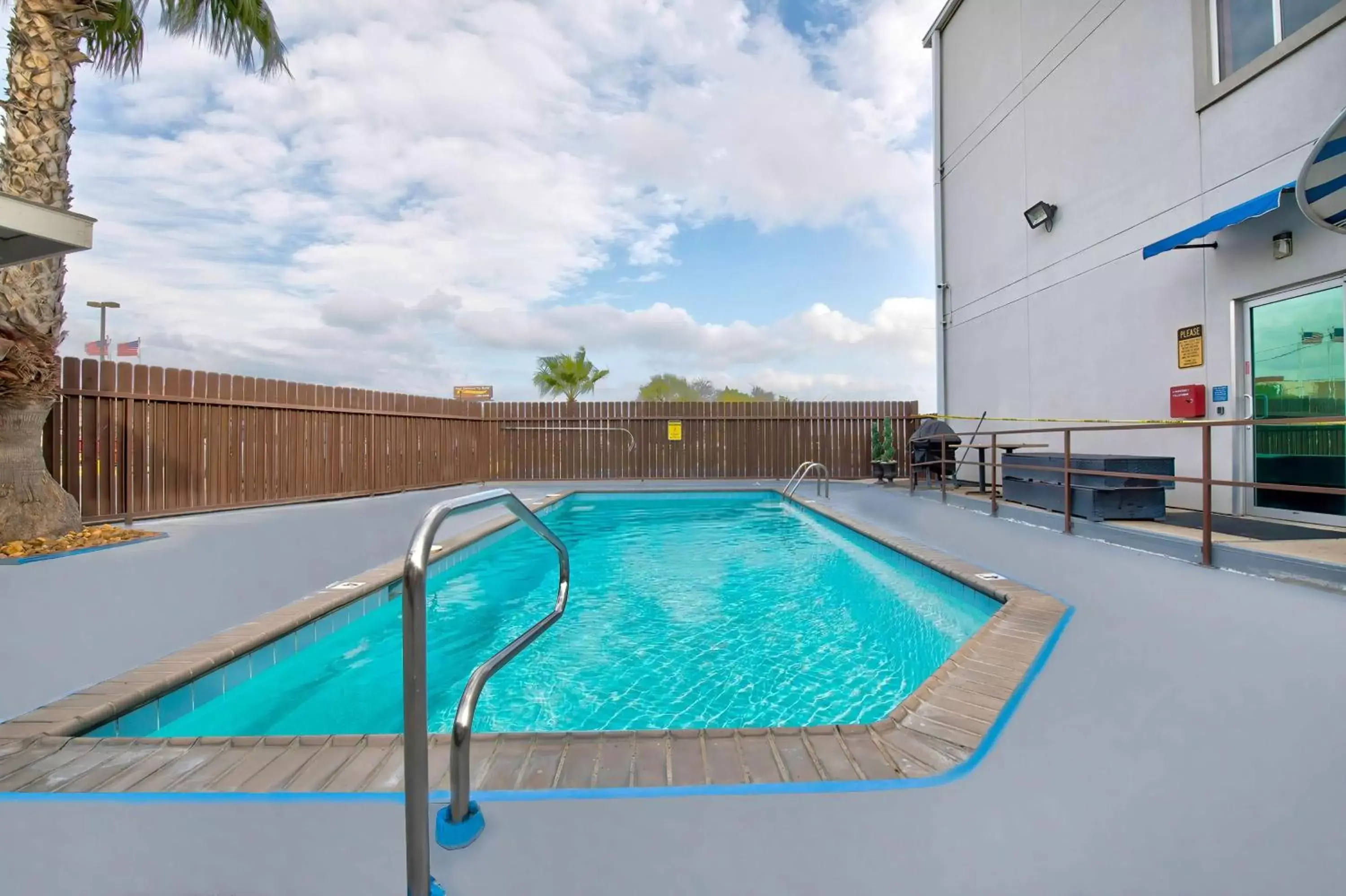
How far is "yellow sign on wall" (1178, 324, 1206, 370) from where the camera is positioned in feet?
17.8

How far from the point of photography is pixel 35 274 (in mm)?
4703

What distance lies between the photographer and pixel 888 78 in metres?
11.7

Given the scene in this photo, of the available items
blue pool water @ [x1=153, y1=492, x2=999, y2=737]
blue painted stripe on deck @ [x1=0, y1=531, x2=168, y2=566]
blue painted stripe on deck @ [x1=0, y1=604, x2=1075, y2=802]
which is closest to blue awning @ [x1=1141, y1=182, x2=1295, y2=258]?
blue pool water @ [x1=153, y1=492, x2=999, y2=737]

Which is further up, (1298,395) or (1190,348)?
(1190,348)

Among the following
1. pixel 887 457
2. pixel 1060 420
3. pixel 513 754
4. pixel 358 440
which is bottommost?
pixel 513 754

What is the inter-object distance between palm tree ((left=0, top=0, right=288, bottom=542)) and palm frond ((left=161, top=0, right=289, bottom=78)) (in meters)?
0.81

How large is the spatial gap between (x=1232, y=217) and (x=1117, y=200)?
2302 millimetres

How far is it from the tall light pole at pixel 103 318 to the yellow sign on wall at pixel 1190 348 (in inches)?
816

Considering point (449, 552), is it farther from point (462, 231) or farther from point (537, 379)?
point (537, 379)

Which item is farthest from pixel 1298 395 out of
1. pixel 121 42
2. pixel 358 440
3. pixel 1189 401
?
pixel 358 440

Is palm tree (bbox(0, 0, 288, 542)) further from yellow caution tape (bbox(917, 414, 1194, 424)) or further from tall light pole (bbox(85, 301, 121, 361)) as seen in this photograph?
tall light pole (bbox(85, 301, 121, 361))

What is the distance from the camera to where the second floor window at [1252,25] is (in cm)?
465

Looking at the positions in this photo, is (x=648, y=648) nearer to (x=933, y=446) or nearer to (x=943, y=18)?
(x=933, y=446)

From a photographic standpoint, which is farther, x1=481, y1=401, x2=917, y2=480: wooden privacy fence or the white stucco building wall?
x1=481, y1=401, x2=917, y2=480: wooden privacy fence
